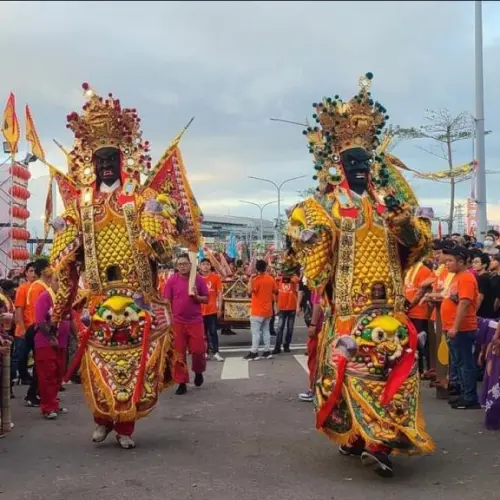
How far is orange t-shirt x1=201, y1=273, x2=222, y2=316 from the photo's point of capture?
12422 mm

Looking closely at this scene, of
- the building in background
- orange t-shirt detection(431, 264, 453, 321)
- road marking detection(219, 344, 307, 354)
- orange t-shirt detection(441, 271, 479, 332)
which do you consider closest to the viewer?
orange t-shirt detection(441, 271, 479, 332)

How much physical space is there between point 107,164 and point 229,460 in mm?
2638

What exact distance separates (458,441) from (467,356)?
62.4 inches

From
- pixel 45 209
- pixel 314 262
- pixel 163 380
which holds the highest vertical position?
pixel 45 209

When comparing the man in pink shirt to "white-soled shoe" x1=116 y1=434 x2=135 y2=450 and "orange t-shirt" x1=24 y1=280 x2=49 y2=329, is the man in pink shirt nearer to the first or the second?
"orange t-shirt" x1=24 y1=280 x2=49 y2=329

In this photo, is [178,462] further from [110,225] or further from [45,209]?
[45,209]

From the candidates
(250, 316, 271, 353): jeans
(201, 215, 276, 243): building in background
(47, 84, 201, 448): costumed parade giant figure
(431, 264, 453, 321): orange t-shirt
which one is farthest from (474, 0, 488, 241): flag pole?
(201, 215, 276, 243): building in background

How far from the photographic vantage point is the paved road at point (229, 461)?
4.74m

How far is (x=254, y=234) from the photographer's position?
70.4 meters

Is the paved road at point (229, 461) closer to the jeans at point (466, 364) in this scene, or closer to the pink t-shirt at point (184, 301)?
the jeans at point (466, 364)

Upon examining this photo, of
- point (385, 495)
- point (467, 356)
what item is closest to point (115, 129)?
point (385, 495)

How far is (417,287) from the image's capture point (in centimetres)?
926

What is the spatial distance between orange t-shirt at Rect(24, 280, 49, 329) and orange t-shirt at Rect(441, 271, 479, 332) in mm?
4281

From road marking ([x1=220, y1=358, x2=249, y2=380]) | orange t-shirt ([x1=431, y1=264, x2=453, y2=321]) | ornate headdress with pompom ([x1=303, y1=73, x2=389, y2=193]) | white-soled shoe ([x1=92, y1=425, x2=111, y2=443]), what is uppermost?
ornate headdress with pompom ([x1=303, y1=73, x2=389, y2=193])
